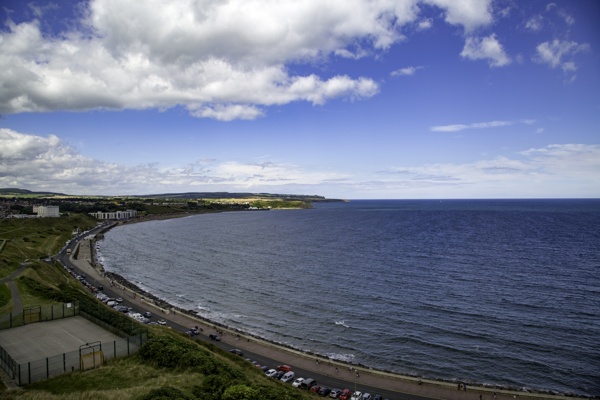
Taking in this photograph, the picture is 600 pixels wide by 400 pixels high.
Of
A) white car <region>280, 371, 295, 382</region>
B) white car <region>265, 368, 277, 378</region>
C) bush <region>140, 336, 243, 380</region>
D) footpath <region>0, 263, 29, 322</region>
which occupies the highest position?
footpath <region>0, 263, 29, 322</region>

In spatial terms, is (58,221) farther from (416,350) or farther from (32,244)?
(416,350)

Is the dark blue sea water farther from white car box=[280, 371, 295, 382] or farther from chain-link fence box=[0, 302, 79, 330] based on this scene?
chain-link fence box=[0, 302, 79, 330]

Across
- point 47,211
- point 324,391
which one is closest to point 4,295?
point 324,391

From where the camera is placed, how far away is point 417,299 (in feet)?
195

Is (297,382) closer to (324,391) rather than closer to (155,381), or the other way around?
(324,391)

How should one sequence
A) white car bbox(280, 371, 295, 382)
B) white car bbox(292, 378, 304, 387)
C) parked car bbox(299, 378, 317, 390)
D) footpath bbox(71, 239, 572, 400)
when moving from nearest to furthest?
footpath bbox(71, 239, 572, 400)
parked car bbox(299, 378, 317, 390)
white car bbox(292, 378, 304, 387)
white car bbox(280, 371, 295, 382)

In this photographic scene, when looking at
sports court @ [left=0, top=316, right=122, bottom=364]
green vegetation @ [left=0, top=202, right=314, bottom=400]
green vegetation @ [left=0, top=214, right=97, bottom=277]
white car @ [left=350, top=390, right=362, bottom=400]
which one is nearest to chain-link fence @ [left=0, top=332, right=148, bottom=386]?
green vegetation @ [left=0, top=202, right=314, bottom=400]

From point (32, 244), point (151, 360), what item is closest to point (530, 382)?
point (151, 360)

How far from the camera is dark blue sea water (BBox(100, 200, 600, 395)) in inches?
1590

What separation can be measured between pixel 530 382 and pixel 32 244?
111 m

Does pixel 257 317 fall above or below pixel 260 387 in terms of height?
below

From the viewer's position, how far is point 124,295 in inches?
2616

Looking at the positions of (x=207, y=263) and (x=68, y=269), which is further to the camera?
(x=207, y=263)

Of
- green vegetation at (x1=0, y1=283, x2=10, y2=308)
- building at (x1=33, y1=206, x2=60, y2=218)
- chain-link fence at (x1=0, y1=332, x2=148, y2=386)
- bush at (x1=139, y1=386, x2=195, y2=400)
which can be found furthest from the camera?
building at (x1=33, y1=206, x2=60, y2=218)
